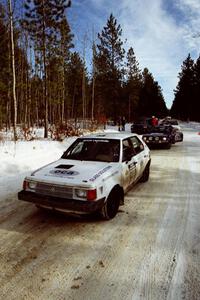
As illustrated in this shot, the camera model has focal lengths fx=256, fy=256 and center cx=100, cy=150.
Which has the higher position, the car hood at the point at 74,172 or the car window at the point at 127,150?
the car window at the point at 127,150

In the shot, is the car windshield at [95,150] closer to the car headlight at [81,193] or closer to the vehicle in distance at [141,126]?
the car headlight at [81,193]

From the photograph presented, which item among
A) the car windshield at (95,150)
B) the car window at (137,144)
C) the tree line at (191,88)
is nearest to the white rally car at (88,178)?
the car windshield at (95,150)

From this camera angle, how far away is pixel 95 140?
625cm

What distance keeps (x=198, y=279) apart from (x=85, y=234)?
6.32 feet

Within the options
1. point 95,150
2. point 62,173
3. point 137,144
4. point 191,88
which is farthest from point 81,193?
point 191,88

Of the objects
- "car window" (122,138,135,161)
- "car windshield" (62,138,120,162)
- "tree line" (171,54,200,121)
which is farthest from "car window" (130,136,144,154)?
"tree line" (171,54,200,121)

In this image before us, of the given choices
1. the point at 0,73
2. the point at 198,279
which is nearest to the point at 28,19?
the point at 0,73

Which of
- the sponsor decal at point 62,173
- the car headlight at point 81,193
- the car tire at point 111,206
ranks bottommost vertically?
the car tire at point 111,206

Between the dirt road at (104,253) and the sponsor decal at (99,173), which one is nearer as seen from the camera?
the dirt road at (104,253)

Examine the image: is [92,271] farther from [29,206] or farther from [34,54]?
[34,54]

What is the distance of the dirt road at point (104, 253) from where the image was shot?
3.05 m

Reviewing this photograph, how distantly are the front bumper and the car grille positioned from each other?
67 millimetres

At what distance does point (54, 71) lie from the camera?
26.1 meters

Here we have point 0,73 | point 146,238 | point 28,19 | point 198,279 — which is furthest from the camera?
point 0,73
